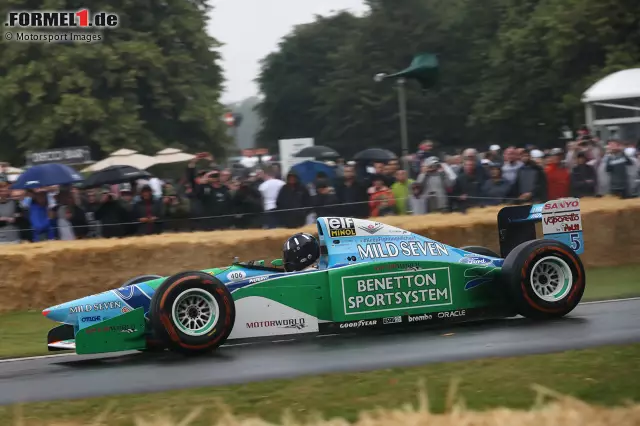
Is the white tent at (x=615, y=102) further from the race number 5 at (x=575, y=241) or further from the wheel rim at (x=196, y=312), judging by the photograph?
the wheel rim at (x=196, y=312)

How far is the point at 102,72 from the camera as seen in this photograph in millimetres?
38531

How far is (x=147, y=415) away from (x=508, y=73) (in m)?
42.5

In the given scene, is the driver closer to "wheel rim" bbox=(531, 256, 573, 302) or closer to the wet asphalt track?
the wet asphalt track

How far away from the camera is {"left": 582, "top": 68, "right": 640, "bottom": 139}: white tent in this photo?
85.9 ft

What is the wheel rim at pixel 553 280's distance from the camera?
388 inches

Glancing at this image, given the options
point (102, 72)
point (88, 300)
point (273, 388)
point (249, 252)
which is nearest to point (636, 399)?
point (273, 388)

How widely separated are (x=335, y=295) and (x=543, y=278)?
2107 millimetres

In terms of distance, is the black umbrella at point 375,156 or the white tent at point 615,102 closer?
the black umbrella at point 375,156

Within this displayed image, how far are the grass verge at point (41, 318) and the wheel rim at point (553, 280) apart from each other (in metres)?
1.90

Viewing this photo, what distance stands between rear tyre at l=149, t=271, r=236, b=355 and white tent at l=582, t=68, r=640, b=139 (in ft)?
62.9

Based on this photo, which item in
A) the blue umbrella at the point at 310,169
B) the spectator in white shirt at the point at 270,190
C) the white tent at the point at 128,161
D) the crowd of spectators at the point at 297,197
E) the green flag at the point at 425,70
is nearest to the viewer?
the green flag at the point at 425,70

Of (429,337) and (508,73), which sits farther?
(508,73)

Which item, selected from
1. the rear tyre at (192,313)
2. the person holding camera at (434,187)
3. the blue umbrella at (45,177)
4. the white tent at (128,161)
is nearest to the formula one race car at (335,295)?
the rear tyre at (192,313)

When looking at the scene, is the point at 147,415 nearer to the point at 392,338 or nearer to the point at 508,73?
the point at 392,338
